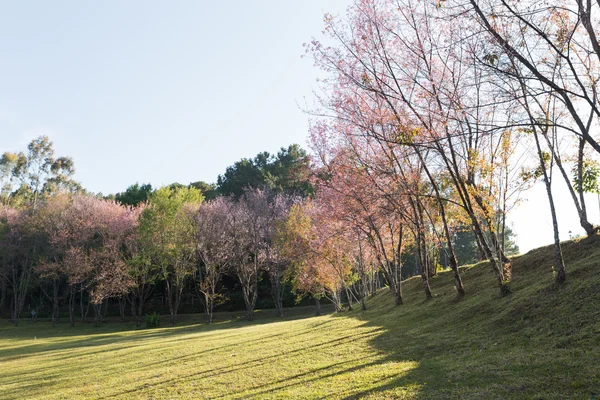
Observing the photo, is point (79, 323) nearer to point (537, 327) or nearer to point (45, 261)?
point (45, 261)

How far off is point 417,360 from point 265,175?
44.0m

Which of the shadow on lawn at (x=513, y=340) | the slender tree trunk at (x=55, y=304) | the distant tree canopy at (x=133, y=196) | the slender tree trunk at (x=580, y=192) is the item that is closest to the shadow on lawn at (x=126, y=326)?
the slender tree trunk at (x=55, y=304)

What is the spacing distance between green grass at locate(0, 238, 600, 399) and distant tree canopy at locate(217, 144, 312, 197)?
34432 millimetres

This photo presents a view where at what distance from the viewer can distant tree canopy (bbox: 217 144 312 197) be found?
49.9 metres

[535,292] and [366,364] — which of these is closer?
[366,364]

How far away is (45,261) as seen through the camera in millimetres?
37375

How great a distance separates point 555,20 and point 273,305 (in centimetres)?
3766

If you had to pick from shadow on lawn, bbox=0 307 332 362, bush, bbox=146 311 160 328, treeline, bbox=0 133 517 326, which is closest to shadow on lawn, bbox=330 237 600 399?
treeline, bbox=0 133 517 326

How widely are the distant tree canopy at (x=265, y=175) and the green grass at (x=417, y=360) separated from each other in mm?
34432

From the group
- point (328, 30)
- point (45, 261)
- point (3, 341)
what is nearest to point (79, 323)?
point (45, 261)

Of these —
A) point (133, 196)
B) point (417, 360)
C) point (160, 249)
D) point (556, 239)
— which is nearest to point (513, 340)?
point (417, 360)

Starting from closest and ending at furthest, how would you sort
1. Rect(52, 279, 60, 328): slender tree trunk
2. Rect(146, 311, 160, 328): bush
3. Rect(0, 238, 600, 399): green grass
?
1. Rect(0, 238, 600, 399): green grass
2. Rect(146, 311, 160, 328): bush
3. Rect(52, 279, 60, 328): slender tree trunk

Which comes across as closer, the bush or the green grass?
the green grass

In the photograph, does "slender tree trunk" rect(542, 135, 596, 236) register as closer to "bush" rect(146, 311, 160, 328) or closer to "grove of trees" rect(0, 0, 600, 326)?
"grove of trees" rect(0, 0, 600, 326)
